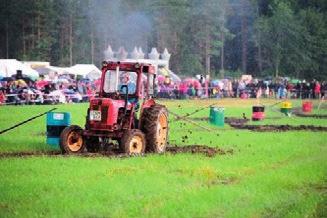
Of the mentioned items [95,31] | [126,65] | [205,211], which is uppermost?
[95,31]

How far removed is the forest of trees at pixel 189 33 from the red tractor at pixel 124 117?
46585mm

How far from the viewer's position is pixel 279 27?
77.4 m

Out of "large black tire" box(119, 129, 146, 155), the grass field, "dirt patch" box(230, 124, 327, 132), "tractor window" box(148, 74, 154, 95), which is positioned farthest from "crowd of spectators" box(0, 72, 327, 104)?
"large black tire" box(119, 129, 146, 155)

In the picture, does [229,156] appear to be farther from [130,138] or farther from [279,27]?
[279,27]

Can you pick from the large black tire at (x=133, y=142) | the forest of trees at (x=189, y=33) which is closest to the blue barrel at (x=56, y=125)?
the large black tire at (x=133, y=142)

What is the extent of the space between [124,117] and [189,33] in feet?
213

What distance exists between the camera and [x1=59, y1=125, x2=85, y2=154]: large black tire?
15.5 metres

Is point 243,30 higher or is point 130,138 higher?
point 243,30

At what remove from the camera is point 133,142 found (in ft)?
50.5

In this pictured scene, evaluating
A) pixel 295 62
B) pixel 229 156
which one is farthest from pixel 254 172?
pixel 295 62

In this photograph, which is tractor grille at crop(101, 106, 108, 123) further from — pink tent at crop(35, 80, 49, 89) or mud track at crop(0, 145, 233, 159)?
pink tent at crop(35, 80, 49, 89)

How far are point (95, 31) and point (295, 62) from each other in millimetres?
25594

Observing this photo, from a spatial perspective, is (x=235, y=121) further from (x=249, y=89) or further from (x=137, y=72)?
(x=249, y=89)

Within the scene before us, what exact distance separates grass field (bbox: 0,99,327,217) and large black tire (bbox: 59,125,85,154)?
977 millimetres
